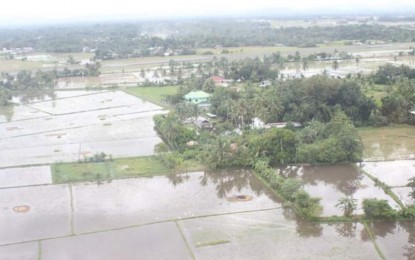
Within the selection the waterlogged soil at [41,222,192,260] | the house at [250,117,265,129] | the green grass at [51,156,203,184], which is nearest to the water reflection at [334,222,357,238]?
the waterlogged soil at [41,222,192,260]

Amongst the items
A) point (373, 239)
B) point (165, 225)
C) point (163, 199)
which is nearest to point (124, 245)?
point (165, 225)

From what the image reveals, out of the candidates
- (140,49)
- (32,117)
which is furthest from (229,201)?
(140,49)

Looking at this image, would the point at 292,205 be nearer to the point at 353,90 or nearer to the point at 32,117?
the point at 353,90

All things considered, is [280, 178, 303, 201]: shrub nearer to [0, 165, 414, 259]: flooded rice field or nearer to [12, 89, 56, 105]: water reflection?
[0, 165, 414, 259]: flooded rice field

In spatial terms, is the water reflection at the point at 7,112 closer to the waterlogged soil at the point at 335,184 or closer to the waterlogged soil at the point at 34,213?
the waterlogged soil at the point at 34,213

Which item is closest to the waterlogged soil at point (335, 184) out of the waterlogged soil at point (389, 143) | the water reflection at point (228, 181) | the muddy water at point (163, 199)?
the water reflection at point (228, 181)

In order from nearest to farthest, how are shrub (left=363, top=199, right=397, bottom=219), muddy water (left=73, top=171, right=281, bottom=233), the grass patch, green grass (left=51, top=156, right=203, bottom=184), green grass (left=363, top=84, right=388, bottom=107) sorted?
the grass patch
shrub (left=363, top=199, right=397, bottom=219)
muddy water (left=73, top=171, right=281, bottom=233)
green grass (left=51, top=156, right=203, bottom=184)
green grass (left=363, top=84, right=388, bottom=107)

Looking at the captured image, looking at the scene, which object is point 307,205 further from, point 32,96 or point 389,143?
point 32,96
